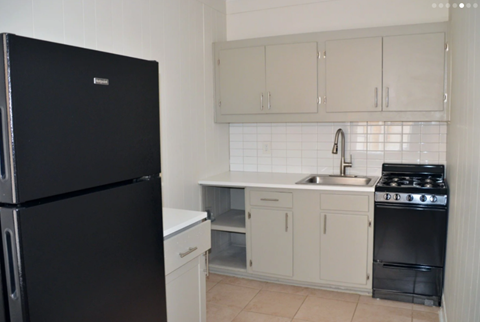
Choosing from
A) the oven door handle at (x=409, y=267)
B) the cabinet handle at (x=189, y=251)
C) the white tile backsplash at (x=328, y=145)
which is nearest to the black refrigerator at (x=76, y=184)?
the cabinet handle at (x=189, y=251)

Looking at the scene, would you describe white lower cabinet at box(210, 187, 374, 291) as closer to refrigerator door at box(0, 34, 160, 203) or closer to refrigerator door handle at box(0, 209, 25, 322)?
refrigerator door at box(0, 34, 160, 203)

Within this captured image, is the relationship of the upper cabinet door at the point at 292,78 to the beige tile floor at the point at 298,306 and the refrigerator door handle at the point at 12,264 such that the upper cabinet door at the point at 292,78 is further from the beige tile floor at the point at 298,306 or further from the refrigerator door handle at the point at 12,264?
the refrigerator door handle at the point at 12,264

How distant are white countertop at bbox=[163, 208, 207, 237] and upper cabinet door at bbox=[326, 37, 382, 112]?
175 centimetres

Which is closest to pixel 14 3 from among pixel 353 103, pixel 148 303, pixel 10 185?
pixel 10 185

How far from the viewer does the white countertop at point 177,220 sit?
83.5 inches

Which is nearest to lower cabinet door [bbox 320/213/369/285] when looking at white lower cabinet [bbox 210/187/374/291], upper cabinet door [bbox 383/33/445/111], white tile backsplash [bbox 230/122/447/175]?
white lower cabinet [bbox 210/187/374/291]

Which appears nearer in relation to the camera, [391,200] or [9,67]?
[9,67]

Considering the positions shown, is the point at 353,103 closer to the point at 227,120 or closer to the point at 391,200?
the point at 391,200

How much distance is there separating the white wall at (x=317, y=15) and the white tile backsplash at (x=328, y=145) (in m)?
0.87

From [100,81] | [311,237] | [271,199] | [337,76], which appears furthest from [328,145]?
[100,81]

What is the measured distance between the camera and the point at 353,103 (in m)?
3.54

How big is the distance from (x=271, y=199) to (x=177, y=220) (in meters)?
1.44

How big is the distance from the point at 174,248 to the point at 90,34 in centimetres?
137

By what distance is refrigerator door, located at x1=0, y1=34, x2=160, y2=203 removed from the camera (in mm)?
1188
